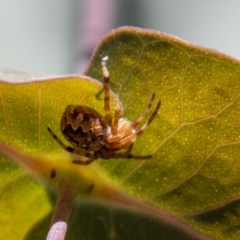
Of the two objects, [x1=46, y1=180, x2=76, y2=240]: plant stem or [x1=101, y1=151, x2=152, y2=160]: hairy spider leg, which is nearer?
[x1=46, y1=180, x2=76, y2=240]: plant stem

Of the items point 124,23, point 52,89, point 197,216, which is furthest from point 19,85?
point 124,23

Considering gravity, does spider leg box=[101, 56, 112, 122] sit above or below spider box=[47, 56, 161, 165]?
above

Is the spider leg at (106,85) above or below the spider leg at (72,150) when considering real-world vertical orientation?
above

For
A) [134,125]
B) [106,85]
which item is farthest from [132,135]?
[106,85]

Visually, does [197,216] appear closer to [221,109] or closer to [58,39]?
[221,109]

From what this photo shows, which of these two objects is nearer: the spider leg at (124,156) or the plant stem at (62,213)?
the plant stem at (62,213)
